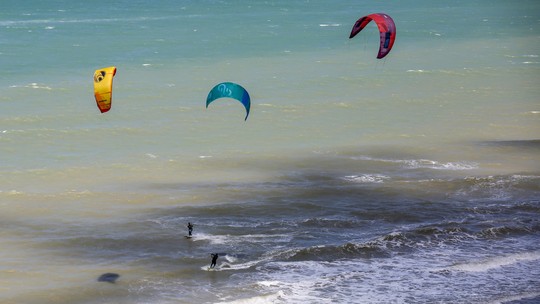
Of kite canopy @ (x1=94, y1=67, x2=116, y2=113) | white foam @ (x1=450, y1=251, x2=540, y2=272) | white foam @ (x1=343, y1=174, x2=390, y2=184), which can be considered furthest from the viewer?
white foam @ (x1=343, y1=174, x2=390, y2=184)

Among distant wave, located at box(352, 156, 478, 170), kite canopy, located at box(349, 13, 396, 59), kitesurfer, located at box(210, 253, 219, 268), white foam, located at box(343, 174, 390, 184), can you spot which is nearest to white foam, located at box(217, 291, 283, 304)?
kitesurfer, located at box(210, 253, 219, 268)

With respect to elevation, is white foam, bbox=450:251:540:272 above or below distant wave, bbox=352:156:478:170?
below

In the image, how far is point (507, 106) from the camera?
5175 cm

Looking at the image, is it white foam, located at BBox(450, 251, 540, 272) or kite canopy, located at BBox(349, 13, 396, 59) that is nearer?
white foam, located at BBox(450, 251, 540, 272)

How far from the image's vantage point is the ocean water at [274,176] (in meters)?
25.9

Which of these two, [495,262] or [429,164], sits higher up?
[429,164]

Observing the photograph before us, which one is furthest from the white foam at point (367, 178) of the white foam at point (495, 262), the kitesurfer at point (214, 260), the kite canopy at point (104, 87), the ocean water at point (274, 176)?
the kitesurfer at point (214, 260)

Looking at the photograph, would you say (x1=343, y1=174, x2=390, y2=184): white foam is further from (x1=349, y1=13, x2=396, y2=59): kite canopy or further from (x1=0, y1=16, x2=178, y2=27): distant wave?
(x1=0, y1=16, x2=178, y2=27): distant wave

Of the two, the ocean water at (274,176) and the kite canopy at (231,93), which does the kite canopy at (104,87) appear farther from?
the ocean water at (274,176)

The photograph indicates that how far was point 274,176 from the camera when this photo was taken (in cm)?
3659

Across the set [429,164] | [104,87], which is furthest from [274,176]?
[104,87]

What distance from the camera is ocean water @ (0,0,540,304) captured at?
85.0 ft

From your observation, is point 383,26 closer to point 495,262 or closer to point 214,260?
point 495,262

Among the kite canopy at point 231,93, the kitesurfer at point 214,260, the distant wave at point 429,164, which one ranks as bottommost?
the kitesurfer at point 214,260
